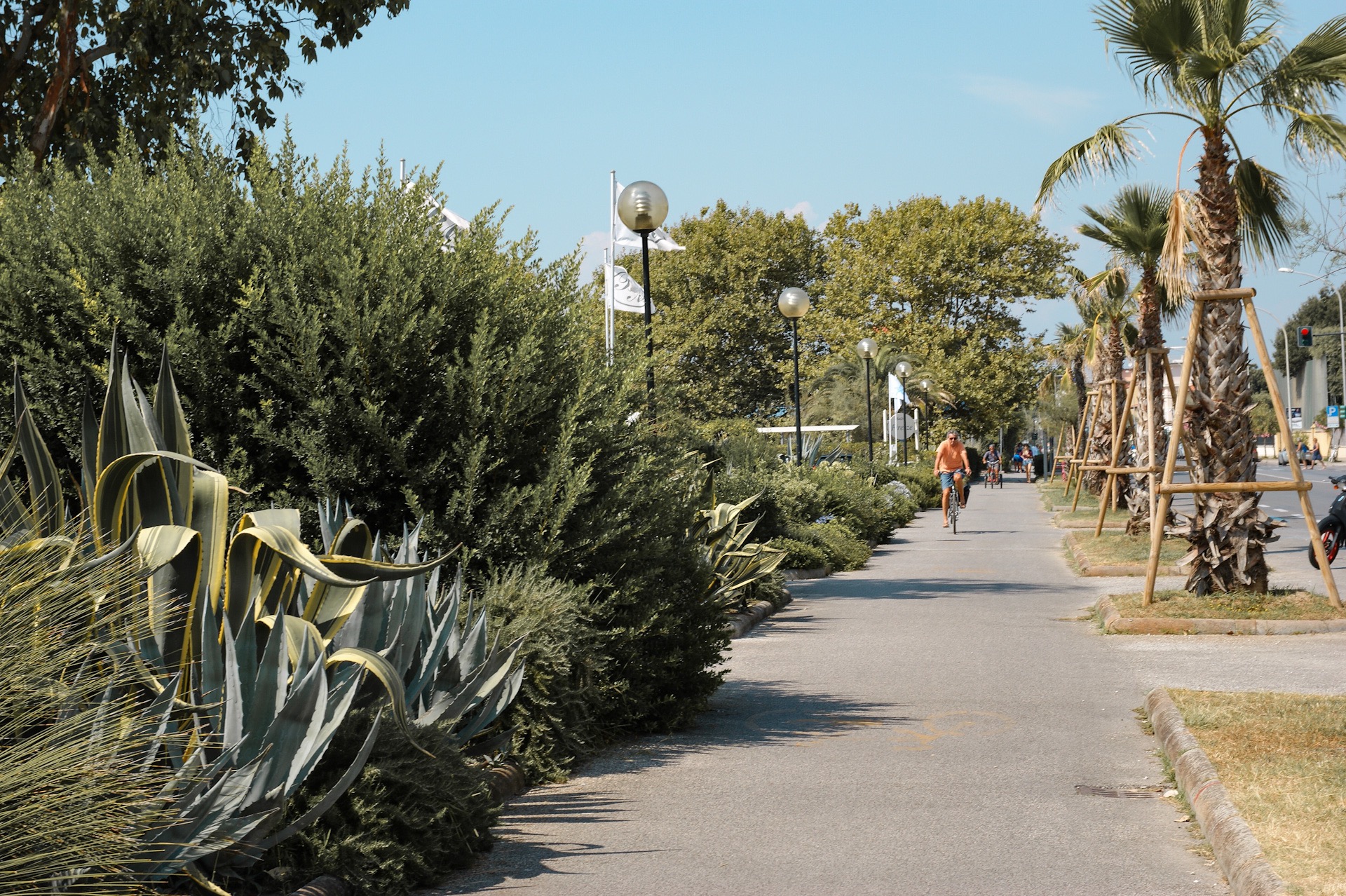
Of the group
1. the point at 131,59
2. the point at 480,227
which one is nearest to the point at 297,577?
the point at 480,227

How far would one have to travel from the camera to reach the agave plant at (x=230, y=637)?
4078mm

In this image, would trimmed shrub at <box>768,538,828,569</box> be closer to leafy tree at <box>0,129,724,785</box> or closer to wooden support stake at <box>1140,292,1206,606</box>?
wooden support stake at <box>1140,292,1206,606</box>

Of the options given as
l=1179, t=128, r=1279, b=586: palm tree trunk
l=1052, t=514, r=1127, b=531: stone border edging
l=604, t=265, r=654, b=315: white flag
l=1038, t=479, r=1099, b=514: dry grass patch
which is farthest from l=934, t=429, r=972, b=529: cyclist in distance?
l=1179, t=128, r=1279, b=586: palm tree trunk

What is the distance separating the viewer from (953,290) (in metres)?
61.8

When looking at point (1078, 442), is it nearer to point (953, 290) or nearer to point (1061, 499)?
point (1061, 499)

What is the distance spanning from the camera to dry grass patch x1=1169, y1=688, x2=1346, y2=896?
4.51m

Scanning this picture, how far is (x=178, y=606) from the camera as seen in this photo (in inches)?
180

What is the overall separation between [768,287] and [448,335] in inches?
2694

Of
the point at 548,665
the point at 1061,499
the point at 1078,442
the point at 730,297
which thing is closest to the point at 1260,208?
the point at 548,665

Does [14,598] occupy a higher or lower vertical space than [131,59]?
lower

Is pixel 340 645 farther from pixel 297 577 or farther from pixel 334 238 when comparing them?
pixel 334 238

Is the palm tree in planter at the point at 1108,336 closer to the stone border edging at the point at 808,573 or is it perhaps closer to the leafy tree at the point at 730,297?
the stone border edging at the point at 808,573

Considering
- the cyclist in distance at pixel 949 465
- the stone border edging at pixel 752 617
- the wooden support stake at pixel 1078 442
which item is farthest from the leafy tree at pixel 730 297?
the stone border edging at pixel 752 617

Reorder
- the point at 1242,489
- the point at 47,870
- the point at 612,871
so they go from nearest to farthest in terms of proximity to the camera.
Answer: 1. the point at 47,870
2. the point at 612,871
3. the point at 1242,489
